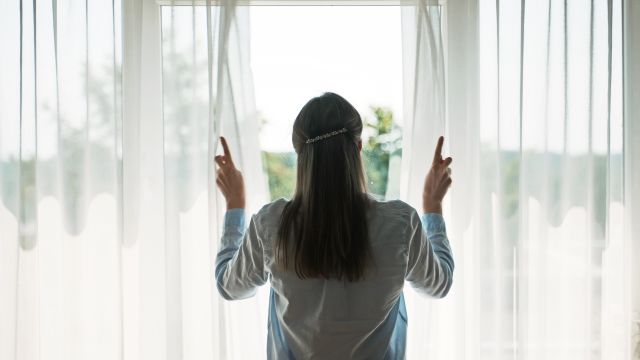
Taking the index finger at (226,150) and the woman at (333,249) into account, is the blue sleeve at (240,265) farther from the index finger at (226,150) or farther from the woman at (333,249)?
the index finger at (226,150)

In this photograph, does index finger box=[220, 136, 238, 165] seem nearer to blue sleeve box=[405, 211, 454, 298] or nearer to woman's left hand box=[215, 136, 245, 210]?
woman's left hand box=[215, 136, 245, 210]

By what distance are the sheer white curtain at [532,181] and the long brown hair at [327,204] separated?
0.48 metres

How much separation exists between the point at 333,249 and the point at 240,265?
232 mm

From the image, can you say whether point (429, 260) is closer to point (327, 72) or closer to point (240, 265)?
point (240, 265)

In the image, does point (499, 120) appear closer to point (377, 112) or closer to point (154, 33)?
point (377, 112)

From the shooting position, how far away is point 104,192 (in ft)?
4.82

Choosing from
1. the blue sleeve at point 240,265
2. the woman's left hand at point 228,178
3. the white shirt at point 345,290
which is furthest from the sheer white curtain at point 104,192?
the white shirt at point 345,290

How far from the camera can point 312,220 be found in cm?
99

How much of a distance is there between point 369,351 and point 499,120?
809mm

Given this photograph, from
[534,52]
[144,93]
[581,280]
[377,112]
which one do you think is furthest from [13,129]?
[581,280]

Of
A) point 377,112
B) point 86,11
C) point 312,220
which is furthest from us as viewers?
point 377,112

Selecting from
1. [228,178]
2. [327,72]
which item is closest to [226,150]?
[228,178]

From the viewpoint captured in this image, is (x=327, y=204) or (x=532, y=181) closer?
(x=327, y=204)

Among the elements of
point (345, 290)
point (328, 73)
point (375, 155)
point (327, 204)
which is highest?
point (328, 73)
